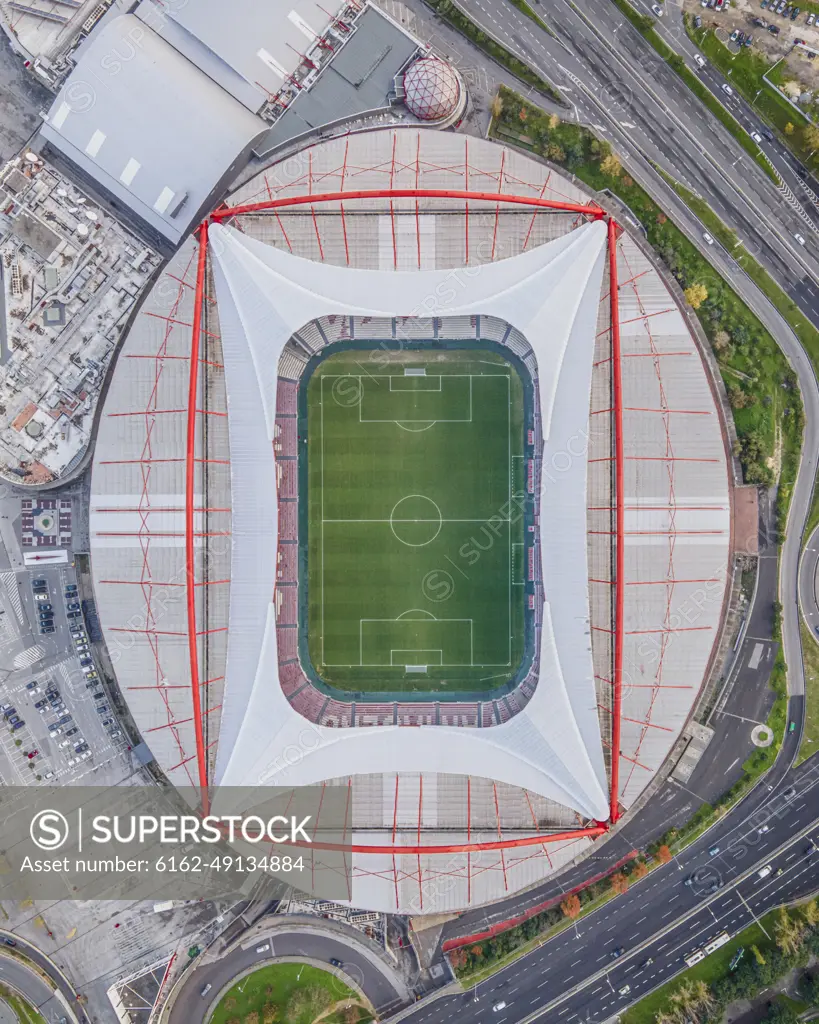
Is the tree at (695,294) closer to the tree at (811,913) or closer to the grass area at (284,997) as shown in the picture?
the tree at (811,913)

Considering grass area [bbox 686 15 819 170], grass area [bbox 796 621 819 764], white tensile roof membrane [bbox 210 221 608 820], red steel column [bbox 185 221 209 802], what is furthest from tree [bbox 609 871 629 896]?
grass area [bbox 686 15 819 170]

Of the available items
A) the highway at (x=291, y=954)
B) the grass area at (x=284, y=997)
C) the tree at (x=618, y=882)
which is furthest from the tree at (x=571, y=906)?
the grass area at (x=284, y=997)

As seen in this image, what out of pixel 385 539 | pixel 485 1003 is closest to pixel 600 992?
pixel 485 1003

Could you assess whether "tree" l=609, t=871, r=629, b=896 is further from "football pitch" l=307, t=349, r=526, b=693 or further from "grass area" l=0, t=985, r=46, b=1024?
"grass area" l=0, t=985, r=46, b=1024

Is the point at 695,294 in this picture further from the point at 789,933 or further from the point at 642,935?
the point at 642,935

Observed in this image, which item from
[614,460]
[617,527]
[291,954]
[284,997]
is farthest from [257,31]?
[284,997]

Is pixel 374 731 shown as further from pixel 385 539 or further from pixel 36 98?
pixel 36 98
